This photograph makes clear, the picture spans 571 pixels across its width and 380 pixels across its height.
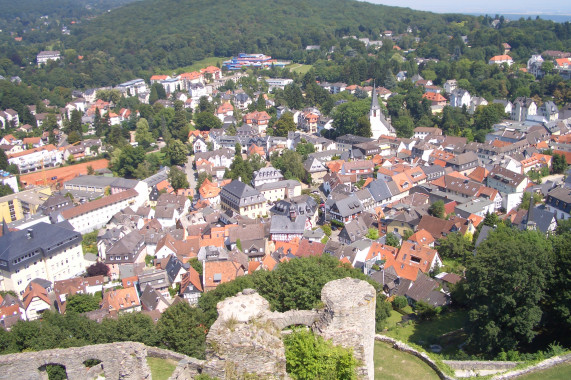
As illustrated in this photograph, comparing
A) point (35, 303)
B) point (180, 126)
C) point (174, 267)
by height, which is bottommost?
point (35, 303)

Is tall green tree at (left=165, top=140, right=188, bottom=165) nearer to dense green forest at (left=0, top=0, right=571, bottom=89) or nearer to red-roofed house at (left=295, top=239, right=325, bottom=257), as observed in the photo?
red-roofed house at (left=295, top=239, right=325, bottom=257)

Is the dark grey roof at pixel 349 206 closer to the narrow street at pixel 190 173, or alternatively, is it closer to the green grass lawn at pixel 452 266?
the green grass lawn at pixel 452 266

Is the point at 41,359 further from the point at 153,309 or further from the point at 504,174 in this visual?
the point at 504,174

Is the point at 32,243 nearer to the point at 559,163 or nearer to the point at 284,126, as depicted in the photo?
the point at 284,126

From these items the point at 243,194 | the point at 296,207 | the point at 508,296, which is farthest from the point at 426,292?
the point at 243,194

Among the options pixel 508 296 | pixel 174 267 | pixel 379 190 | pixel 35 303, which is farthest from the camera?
Result: pixel 379 190

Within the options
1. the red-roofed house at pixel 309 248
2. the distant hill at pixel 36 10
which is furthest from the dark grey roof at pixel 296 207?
the distant hill at pixel 36 10
